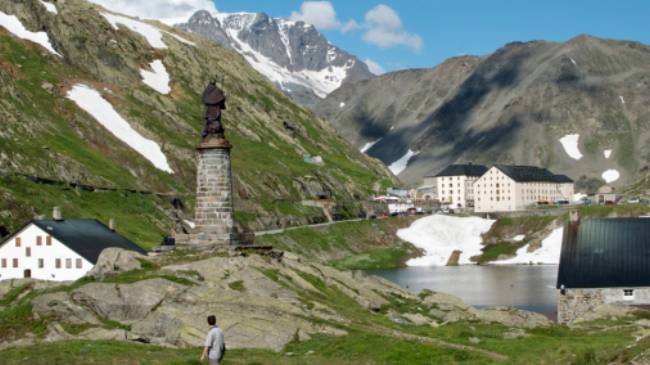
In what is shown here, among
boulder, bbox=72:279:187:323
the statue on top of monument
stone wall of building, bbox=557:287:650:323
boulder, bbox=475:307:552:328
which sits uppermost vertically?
the statue on top of monument

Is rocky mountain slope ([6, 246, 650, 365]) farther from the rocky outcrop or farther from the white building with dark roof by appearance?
the white building with dark roof

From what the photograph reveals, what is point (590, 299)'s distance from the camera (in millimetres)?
71938

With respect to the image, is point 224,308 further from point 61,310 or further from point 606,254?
point 606,254

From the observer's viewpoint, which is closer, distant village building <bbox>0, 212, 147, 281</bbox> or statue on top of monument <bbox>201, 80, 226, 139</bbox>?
statue on top of monument <bbox>201, 80, 226, 139</bbox>

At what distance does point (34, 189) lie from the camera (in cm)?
13250

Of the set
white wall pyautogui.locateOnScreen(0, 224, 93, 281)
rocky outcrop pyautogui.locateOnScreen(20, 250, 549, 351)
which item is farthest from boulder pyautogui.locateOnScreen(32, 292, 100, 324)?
white wall pyautogui.locateOnScreen(0, 224, 93, 281)

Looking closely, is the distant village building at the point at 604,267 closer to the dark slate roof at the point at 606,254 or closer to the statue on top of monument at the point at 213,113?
the dark slate roof at the point at 606,254

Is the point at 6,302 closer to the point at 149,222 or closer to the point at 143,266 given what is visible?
the point at 143,266

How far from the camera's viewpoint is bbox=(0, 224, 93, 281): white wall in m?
83.2

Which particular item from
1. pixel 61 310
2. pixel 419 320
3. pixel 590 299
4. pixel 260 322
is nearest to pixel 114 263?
pixel 61 310

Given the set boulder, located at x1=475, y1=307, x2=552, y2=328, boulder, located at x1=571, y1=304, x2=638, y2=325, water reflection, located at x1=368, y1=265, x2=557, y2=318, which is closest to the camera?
boulder, located at x1=475, y1=307, x2=552, y2=328

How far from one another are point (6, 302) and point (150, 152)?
129002mm

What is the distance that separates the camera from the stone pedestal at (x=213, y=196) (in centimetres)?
7250

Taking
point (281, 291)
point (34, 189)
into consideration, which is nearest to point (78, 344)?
point (281, 291)
